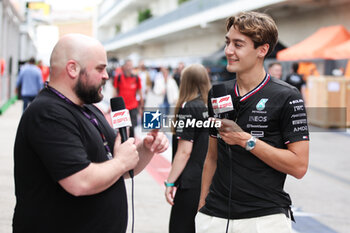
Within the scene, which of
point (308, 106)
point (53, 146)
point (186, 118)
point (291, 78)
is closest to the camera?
point (53, 146)

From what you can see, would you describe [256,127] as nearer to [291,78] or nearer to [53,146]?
[53,146]

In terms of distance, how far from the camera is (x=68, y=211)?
2275 mm

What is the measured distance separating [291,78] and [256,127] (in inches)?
425

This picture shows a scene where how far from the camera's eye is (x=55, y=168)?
2121 millimetres

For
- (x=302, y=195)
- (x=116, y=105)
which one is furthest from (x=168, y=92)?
(x=116, y=105)

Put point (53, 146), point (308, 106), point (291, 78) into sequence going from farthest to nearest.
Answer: point (308, 106)
point (291, 78)
point (53, 146)

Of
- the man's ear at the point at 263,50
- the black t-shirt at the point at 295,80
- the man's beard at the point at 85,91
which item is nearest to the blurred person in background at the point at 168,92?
the black t-shirt at the point at 295,80

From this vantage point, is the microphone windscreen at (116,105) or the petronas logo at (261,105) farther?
the petronas logo at (261,105)

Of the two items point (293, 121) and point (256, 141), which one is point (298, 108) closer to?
Result: point (293, 121)

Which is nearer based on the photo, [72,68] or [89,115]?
[72,68]

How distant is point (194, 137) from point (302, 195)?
3.58 meters

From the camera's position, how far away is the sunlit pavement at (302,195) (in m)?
5.46

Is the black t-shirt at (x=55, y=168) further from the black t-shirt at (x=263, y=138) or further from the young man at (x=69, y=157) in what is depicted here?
the black t-shirt at (x=263, y=138)

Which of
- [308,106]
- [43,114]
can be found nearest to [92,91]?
[43,114]
